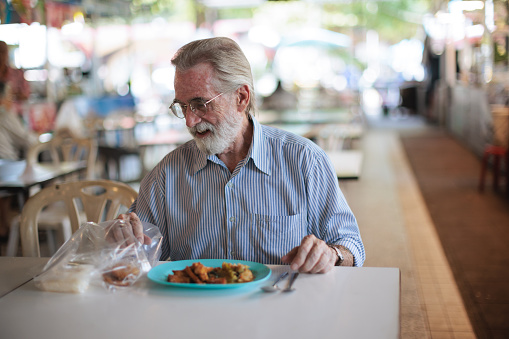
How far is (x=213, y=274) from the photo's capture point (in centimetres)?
163

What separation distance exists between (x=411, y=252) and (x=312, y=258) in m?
3.31

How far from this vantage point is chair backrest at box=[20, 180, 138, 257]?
2418mm

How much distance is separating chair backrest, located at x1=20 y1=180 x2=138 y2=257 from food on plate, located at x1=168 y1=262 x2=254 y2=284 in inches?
41.0

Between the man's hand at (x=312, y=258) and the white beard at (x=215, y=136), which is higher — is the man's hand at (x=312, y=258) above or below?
below

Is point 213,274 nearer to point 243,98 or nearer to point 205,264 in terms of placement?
point 205,264

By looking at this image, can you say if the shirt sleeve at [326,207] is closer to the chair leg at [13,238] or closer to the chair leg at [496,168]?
the chair leg at [13,238]

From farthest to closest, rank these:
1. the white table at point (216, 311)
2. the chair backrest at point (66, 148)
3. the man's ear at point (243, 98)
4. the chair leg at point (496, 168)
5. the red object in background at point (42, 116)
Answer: the red object in background at point (42, 116) → the chair leg at point (496, 168) → the chair backrest at point (66, 148) → the man's ear at point (243, 98) → the white table at point (216, 311)

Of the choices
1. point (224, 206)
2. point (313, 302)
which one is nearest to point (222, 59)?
point (224, 206)

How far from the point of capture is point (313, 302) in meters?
1.44

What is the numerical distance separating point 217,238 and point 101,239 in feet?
1.48

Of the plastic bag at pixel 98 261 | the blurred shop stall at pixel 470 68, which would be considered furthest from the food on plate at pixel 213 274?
the blurred shop stall at pixel 470 68

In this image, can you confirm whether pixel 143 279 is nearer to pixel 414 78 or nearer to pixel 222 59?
pixel 222 59

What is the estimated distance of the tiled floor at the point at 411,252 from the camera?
3.25m

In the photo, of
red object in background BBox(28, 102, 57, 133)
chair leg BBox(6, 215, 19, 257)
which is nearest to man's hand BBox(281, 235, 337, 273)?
chair leg BBox(6, 215, 19, 257)
